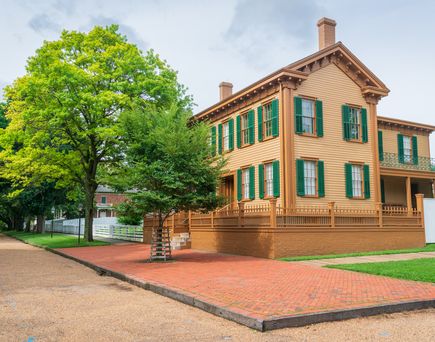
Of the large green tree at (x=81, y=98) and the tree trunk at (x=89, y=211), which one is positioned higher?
the large green tree at (x=81, y=98)

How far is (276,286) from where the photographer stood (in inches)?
375

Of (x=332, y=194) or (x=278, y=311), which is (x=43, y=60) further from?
(x=278, y=311)

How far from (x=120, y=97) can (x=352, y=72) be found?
1207cm

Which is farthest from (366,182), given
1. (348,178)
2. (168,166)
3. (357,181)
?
(168,166)

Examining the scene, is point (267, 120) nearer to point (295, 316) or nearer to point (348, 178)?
point (348, 178)

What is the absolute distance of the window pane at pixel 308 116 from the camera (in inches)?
806

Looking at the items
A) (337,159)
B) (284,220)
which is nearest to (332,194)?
(337,159)

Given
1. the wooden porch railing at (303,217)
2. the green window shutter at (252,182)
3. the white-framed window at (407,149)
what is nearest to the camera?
the wooden porch railing at (303,217)

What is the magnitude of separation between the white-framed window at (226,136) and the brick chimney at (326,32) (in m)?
6.42

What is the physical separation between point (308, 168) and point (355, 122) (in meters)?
4.17

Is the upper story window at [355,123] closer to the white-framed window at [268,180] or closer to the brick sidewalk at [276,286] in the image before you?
the white-framed window at [268,180]

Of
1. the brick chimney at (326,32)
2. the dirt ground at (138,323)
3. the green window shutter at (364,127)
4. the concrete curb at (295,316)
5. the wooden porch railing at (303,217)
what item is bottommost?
the dirt ground at (138,323)

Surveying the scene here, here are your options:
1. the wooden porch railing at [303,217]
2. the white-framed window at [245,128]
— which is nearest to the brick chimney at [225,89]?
the white-framed window at [245,128]

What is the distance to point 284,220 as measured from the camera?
55.3ft
